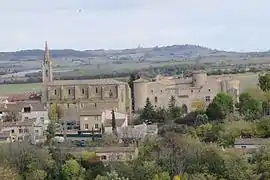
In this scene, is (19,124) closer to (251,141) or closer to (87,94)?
(87,94)

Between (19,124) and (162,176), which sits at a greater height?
(19,124)

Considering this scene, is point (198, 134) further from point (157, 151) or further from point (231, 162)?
point (231, 162)

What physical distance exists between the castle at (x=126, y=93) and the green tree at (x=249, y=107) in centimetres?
314

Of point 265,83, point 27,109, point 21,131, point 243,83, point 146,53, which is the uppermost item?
point 146,53

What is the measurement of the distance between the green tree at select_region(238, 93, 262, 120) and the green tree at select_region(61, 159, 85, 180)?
362 inches

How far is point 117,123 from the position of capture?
28844 mm

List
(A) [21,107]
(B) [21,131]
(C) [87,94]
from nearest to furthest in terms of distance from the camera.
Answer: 1. (B) [21,131]
2. (A) [21,107]
3. (C) [87,94]

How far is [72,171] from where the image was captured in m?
21.0

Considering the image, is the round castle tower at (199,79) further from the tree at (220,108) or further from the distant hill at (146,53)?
the distant hill at (146,53)

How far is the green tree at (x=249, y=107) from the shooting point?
2818 cm

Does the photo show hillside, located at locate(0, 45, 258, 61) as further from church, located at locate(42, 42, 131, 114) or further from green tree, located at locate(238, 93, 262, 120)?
green tree, located at locate(238, 93, 262, 120)

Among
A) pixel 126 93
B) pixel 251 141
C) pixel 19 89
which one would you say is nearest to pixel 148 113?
pixel 126 93

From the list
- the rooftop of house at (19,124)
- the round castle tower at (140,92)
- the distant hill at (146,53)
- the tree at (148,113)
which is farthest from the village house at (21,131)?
the distant hill at (146,53)

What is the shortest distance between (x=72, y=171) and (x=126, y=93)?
1458cm
